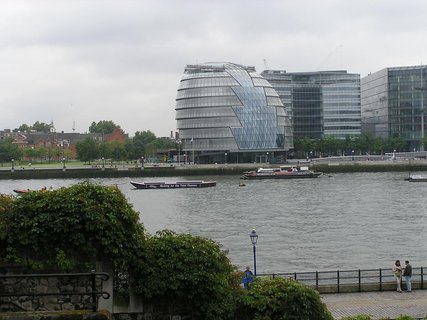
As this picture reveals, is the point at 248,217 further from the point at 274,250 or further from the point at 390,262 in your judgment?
the point at 390,262

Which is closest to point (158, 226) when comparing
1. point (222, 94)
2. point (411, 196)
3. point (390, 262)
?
point (390, 262)

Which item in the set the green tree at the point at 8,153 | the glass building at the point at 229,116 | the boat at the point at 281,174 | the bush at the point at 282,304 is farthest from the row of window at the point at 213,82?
the bush at the point at 282,304

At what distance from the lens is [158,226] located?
54.7 metres

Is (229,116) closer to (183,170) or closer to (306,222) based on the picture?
(183,170)

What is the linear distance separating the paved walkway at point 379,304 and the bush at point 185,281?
6.35 metres

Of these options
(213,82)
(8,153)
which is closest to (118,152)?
(8,153)

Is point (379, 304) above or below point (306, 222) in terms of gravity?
above

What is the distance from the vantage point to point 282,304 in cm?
1340

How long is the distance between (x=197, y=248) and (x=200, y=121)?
6483 inches

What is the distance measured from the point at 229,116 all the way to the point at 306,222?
121 metres

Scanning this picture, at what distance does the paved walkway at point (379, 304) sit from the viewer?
19.0 m

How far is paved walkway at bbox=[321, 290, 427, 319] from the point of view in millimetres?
19000

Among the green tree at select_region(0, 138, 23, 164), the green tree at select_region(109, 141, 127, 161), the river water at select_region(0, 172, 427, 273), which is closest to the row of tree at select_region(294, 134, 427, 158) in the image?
the green tree at select_region(109, 141, 127, 161)

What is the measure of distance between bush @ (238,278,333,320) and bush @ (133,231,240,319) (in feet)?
1.30
